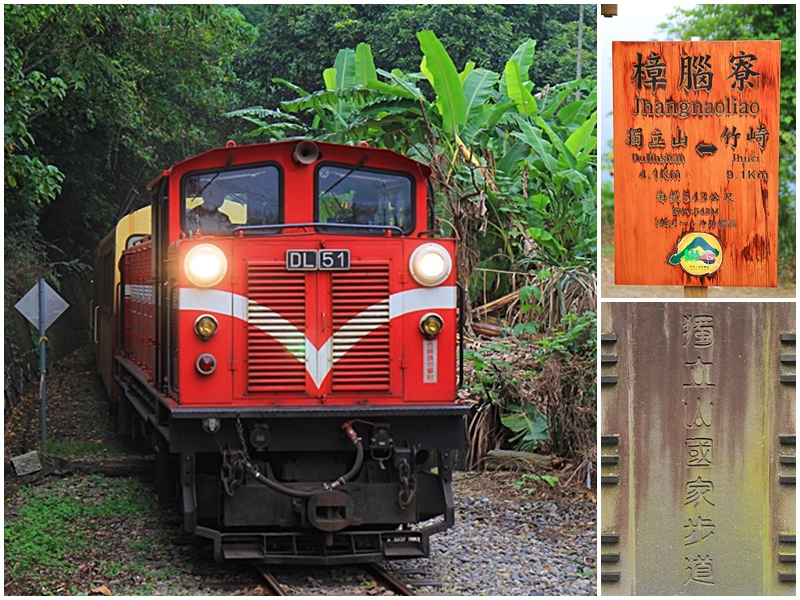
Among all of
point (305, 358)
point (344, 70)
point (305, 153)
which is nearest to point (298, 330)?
point (305, 358)

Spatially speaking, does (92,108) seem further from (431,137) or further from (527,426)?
(527,426)

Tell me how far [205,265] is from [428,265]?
149 cm

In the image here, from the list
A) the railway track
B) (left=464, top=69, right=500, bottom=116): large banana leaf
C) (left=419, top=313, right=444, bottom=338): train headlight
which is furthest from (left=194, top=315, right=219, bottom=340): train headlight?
(left=464, top=69, right=500, bottom=116): large banana leaf

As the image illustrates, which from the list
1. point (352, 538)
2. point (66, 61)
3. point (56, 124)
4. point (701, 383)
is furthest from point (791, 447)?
point (56, 124)

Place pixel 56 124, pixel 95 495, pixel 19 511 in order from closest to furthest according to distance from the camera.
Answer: pixel 19 511 < pixel 95 495 < pixel 56 124

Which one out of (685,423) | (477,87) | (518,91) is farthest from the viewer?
(477,87)

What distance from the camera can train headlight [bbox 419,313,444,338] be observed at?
6.87 meters

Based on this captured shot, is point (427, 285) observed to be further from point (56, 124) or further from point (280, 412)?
point (56, 124)

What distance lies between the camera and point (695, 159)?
5527 millimetres

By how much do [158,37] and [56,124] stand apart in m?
3.56

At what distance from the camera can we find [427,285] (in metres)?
6.86

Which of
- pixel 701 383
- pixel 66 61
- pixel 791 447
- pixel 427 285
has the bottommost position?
pixel 791 447

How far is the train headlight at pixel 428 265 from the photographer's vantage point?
22.4 feet

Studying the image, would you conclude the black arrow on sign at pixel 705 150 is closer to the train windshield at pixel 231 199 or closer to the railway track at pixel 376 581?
the train windshield at pixel 231 199
